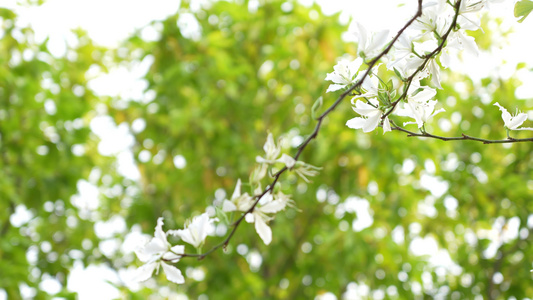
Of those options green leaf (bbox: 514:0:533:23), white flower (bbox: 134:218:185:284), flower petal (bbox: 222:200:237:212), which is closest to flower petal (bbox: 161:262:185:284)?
white flower (bbox: 134:218:185:284)

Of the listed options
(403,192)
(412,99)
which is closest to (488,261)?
(403,192)

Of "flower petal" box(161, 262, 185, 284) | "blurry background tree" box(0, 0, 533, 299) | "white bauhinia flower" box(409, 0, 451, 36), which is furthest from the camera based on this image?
"blurry background tree" box(0, 0, 533, 299)

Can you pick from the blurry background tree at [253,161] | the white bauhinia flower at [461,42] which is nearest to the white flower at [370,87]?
the white bauhinia flower at [461,42]

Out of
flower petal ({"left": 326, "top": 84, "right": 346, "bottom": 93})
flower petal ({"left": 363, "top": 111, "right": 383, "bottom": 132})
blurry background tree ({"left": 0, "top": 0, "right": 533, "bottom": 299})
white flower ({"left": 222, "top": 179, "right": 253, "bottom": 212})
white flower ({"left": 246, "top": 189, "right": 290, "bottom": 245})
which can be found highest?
flower petal ({"left": 326, "top": 84, "right": 346, "bottom": 93})

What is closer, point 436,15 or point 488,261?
point 436,15

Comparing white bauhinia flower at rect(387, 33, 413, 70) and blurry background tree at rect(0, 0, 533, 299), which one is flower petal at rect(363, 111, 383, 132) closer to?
white bauhinia flower at rect(387, 33, 413, 70)

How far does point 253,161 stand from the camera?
313 cm

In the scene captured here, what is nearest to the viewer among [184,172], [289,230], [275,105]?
[289,230]

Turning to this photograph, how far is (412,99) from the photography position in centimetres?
83

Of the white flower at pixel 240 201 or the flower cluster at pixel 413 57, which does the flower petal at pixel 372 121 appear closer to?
the flower cluster at pixel 413 57

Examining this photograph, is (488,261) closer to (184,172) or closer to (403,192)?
(403,192)

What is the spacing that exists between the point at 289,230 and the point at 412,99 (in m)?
2.12

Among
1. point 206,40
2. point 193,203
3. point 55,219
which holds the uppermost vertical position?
point 206,40

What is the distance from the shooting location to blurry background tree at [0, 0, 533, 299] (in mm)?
2812
